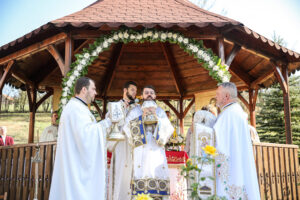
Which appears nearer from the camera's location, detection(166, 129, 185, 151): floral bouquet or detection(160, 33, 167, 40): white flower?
detection(166, 129, 185, 151): floral bouquet

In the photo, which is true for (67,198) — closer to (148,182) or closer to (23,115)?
(148,182)

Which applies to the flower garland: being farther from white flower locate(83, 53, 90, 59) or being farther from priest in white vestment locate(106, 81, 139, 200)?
priest in white vestment locate(106, 81, 139, 200)

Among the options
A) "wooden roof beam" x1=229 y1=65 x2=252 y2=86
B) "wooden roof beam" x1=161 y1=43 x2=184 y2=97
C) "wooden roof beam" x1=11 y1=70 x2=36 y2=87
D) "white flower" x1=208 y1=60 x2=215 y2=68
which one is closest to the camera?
"white flower" x1=208 y1=60 x2=215 y2=68

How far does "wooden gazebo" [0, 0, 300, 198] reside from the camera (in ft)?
23.3

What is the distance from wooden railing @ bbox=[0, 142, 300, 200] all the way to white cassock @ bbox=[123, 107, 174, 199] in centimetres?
191

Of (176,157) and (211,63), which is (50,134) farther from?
(211,63)

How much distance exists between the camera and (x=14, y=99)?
3178 cm

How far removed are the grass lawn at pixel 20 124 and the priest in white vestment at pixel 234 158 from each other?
903 inches

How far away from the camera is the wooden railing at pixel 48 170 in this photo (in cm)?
645

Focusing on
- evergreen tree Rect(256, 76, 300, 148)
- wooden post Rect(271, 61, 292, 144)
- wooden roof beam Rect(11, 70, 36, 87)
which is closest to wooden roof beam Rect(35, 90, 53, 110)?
wooden roof beam Rect(11, 70, 36, 87)

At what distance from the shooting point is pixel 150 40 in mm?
7184

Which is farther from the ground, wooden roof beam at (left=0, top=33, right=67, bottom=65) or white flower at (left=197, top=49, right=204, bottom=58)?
wooden roof beam at (left=0, top=33, right=67, bottom=65)

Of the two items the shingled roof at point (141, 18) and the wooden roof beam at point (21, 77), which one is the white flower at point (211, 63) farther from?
the wooden roof beam at point (21, 77)

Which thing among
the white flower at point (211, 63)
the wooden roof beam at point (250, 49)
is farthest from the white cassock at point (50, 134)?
the wooden roof beam at point (250, 49)
